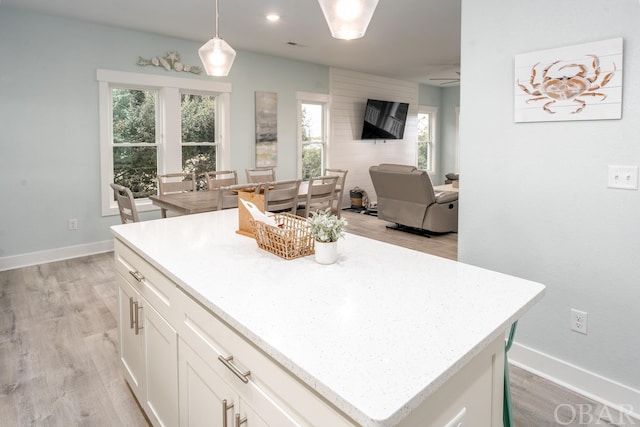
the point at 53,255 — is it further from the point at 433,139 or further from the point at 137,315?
the point at 433,139

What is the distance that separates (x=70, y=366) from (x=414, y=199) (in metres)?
4.39

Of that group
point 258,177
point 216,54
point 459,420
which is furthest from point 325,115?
point 459,420

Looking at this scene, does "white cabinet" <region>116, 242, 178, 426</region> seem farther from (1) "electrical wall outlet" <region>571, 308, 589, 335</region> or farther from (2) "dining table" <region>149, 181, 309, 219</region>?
(1) "electrical wall outlet" <region>571, 308, 589, 335</region>

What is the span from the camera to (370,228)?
20.5 ft

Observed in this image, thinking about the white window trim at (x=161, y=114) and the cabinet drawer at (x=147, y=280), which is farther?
the white window trim at (x=161, y=114)

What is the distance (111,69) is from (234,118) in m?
1.67

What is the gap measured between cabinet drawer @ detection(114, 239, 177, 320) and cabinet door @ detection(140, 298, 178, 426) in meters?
0.05

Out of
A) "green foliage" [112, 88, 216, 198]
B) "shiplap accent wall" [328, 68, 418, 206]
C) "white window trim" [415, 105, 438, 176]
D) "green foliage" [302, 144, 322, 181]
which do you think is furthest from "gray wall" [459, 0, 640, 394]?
"white window trim" [415, 105, 438, 176]

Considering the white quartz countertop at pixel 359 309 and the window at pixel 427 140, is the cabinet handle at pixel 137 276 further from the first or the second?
the window at pixel 427 140

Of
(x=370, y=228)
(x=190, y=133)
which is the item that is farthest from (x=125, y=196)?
(x=370, y=228)

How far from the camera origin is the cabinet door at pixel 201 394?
3.89ft

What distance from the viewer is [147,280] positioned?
1.76 metres

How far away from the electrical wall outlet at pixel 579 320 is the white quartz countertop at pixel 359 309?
1.08 metres

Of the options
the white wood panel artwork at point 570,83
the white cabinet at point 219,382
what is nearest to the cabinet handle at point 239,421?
the white cabinet at point 219,382
